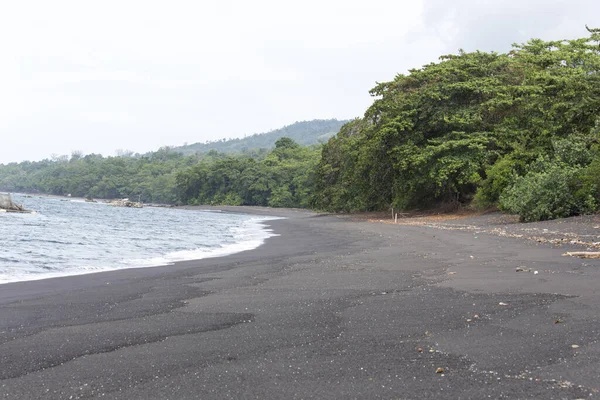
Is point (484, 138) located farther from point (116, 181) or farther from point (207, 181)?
point (116, 181)

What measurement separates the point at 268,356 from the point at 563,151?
24.2m

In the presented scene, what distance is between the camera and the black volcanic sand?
14.1ft

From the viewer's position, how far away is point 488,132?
1357 inches

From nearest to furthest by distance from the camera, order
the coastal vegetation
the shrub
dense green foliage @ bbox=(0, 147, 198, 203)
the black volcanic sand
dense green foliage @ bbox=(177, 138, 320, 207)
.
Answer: the black volcanic sand
the shrub
the coastal vegetation
dense green foliage @ bbox=(177, 138, 320, 207)
dense green foliage @ bbox=(0, 147, 198, 203)

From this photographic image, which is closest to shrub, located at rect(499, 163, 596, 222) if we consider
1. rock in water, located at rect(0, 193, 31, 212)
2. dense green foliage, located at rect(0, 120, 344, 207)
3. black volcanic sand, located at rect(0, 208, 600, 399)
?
black volcanic sand, located at rect(0, 208, 600, 399)

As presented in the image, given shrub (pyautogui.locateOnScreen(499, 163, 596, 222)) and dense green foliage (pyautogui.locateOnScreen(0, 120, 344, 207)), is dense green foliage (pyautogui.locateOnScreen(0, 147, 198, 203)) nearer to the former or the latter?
dense green foliage (pyautogui.locateOnScreen(0, 120, 344, 207))

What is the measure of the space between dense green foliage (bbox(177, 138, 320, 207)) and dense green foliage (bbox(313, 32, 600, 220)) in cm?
4854

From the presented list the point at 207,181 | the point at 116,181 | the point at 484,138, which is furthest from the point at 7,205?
the point at 116,181

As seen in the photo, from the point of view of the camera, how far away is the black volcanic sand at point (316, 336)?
4293 millimetres

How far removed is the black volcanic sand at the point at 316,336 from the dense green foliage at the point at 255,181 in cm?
7994

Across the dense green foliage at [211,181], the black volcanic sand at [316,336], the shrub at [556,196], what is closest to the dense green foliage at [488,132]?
the shrub at [556,196]

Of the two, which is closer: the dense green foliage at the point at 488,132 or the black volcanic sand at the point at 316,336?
the black volcanic sand at the point at 316,336

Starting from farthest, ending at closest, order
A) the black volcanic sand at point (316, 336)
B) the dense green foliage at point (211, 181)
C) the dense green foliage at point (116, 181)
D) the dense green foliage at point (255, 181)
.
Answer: the dense green foliage at point (116, 181), the dense green foliage at point (211, 181), the dense green foliage at point (255, 181), the black volcanic sand at point (316, 336)

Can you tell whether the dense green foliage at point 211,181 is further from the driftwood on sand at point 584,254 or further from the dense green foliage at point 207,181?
the driftwood on sand at point 584,254
